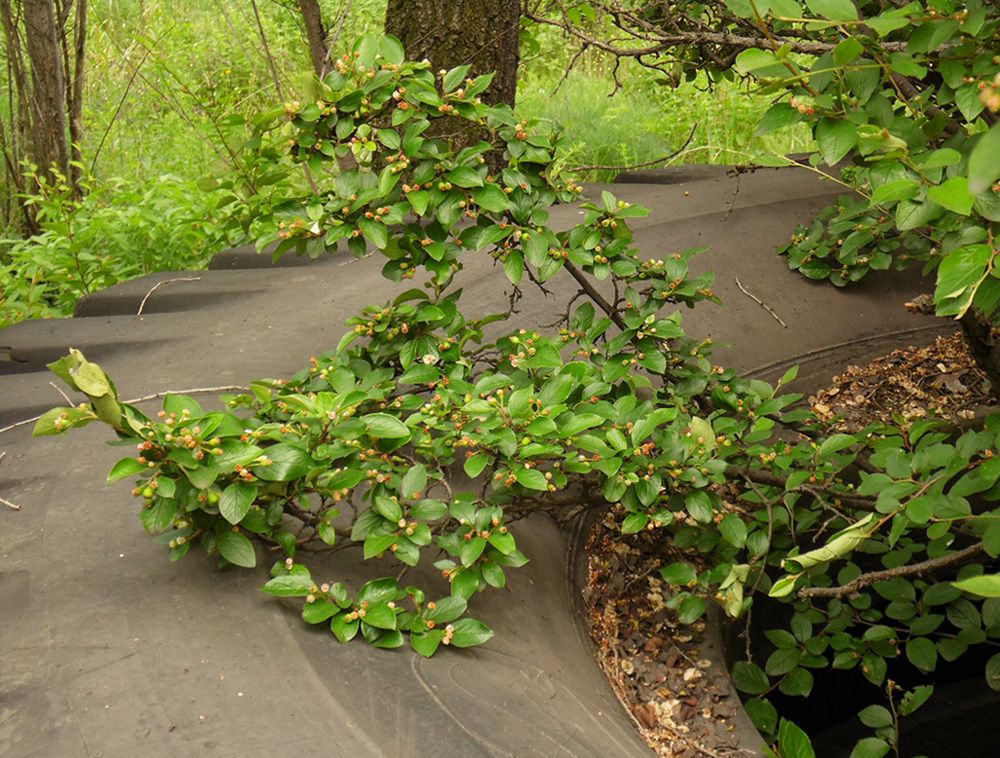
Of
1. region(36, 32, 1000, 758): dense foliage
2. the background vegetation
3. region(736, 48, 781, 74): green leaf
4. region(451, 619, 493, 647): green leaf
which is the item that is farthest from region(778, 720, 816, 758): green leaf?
the background vegetation

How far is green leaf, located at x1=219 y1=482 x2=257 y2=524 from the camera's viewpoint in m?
1.30

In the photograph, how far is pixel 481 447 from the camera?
1.51 m

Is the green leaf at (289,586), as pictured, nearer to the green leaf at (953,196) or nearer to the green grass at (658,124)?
the green leaf at (953,196)

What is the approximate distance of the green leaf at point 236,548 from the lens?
135 cm

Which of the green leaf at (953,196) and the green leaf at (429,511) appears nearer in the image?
the green leaf at (953,196)

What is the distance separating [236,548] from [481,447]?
17.3 inches

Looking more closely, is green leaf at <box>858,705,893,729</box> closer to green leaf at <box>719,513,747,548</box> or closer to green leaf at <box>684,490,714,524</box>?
green leaf at <box>719,513,747,548</box>

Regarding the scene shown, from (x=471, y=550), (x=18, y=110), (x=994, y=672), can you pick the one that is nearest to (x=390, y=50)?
(x=471, y=550)

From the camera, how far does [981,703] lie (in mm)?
2656

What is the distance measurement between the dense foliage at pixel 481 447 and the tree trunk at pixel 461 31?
1.33 metres

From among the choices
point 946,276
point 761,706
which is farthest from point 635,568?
point 946,276

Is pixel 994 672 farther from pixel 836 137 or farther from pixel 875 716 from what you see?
pixel 836 137

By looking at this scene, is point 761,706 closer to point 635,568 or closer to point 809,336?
point 635,568

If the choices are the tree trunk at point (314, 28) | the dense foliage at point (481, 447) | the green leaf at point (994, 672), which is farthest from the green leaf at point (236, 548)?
the tree trunk at point (314, 28)
